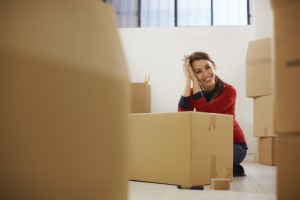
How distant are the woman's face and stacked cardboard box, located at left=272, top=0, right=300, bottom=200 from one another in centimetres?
160

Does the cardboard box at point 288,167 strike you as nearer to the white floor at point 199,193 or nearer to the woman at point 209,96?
the white floor at point 199,193

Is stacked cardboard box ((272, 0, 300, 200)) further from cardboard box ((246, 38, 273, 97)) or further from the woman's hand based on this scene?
cardboard box ((246, 38, 273, 97))

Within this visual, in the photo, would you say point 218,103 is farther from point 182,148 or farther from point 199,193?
point 199,193

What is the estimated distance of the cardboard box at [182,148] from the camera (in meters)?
1.43

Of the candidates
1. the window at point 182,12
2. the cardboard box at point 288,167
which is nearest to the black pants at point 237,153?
the cardboard box at point 288,167

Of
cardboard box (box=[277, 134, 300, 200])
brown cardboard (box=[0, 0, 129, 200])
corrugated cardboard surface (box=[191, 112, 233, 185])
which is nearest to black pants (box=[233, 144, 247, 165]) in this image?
corrugated cardboard surface (box=[191, 112, 233, 185])

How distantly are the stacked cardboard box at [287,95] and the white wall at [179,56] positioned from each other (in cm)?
268

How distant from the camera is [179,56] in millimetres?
3436

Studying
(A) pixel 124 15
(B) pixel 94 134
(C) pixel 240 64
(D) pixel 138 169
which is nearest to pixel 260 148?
(C) pixel 240 64

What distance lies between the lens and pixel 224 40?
3.38 m

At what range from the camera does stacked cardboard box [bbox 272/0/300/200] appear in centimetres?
62

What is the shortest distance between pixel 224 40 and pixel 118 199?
297cm

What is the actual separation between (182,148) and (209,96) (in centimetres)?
85

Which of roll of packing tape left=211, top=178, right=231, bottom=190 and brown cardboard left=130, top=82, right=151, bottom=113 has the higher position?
brown cardboard left=130, top=82, right=151, bottom=113
